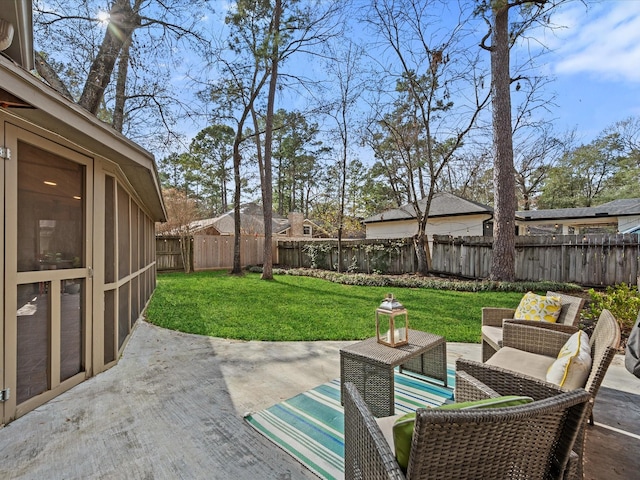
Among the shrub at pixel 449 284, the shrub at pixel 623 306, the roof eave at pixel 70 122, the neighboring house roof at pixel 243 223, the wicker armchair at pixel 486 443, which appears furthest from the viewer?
the neighboring house roof at pixel 243 223

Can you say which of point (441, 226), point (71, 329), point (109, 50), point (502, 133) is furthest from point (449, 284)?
point (109, 50)

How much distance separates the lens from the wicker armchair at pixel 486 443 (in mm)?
1011

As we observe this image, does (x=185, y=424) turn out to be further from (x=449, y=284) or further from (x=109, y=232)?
(x=449, y=284)

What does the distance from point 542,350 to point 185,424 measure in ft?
9.62

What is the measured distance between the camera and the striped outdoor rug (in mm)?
1958

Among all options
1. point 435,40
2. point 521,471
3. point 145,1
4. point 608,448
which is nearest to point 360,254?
point 435,40

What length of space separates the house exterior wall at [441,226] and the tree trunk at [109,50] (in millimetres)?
10229

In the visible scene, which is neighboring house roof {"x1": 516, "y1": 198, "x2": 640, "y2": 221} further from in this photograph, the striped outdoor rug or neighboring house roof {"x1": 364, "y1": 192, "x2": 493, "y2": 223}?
the striped outdoor rug

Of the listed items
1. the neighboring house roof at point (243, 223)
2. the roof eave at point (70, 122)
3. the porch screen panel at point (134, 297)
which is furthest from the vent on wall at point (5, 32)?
the neighboring house roof at point (243, 223)

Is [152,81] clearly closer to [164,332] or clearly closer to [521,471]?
[164,332]

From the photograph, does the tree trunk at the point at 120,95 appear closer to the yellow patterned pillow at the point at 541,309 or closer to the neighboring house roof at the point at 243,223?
the yellow patterned pillow at the point at 541,309

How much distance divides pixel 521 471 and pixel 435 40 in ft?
36.3

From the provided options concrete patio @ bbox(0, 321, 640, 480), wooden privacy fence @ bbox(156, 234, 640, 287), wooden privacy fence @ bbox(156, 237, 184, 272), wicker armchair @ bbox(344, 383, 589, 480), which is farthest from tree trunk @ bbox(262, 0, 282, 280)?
wicker armchair @ bbox(344, 383, 589, 480)

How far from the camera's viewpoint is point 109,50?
625 centimetres
